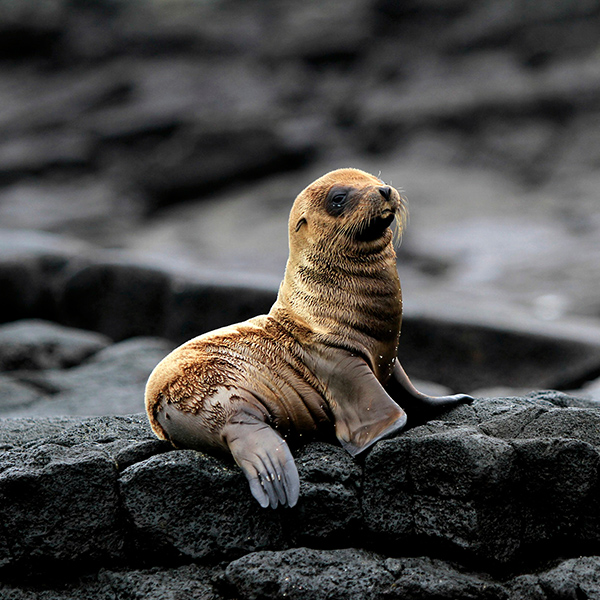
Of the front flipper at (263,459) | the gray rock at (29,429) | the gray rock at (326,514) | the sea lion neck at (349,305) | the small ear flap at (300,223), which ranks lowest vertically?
the gray rock at (29,429)

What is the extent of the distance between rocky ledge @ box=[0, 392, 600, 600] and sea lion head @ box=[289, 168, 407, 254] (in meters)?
0.92

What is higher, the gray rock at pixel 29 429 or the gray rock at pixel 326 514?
the gray rock at pixel 326 514

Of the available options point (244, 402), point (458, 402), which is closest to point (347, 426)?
point (244, 402)

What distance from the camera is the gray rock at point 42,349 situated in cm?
879

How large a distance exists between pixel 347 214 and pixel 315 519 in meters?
1.33

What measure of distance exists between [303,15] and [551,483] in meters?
18.1

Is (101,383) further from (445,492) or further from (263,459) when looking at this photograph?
(445,492)

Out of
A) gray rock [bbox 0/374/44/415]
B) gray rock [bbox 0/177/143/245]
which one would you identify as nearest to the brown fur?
gray rock [bbox 0/374/44/415]

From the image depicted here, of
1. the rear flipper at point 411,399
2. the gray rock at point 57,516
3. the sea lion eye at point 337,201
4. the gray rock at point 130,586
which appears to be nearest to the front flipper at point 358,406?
the rear flipper at point 411,399

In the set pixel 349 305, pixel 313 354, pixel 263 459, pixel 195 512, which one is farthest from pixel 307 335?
pixel 195 512

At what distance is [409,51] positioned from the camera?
18969 millimetres

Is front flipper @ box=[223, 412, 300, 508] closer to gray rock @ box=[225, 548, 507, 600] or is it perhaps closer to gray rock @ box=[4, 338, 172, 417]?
gray rock @ box=[225, 548, 507, 600]

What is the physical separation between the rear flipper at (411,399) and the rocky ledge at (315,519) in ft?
1.75

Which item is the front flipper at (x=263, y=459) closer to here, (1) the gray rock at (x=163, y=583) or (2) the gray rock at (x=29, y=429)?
(1) the gray rock at (x=163, y=583)
